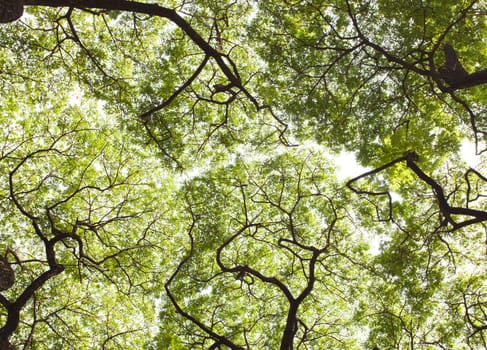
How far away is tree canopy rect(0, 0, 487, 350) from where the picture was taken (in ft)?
29.6

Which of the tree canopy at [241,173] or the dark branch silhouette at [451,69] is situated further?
the tree canopy at [241,173]

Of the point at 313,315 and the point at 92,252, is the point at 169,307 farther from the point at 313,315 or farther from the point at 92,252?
the point at 313,315

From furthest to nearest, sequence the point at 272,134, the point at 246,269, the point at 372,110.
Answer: the point at 272,134 < the point at 372,110 < the point at 246,269

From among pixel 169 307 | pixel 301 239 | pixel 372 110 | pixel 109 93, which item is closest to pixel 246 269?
pixel 301 239

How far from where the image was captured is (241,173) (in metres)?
10.1

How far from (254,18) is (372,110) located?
3791mm

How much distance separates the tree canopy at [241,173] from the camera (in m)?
9.02

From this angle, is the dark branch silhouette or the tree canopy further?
the tree canopy

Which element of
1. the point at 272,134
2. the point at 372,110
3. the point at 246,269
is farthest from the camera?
the point at 272,134

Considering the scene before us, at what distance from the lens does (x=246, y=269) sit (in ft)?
23.9

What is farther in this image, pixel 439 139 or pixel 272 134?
pixel 272 134

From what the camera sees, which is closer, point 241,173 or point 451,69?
point 451,69

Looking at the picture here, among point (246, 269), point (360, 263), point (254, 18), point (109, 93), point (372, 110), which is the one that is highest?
point (254, 18)

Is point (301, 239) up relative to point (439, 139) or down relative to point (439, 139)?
down
